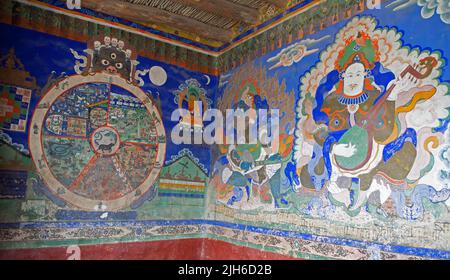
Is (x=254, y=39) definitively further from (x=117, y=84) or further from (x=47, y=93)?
(x=47, y=93)

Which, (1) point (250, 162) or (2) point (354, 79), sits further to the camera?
(1) point (250, 162)

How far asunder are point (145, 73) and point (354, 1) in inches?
115

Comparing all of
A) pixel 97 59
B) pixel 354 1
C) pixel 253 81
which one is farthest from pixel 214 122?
pixel 354 1

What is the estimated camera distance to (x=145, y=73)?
5.10 m

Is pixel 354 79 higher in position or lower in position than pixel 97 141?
higher

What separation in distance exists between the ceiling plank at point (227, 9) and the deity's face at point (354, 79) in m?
1.75

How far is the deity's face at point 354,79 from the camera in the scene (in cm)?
352

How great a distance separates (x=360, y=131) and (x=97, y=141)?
321cm

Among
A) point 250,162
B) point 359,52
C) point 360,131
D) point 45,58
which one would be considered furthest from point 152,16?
point 360,131

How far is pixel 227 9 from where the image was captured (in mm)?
4676

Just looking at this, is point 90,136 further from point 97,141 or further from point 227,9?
point 227,9

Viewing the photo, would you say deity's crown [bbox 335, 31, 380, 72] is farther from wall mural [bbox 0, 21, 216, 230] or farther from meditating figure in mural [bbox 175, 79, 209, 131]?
Answer: wall mural [bbox 0, 21, 216, 230]

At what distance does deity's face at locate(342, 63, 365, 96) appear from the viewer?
3518 millimetres

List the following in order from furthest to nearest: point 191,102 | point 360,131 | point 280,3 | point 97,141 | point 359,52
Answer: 1. point 191,102
2. point 97,141
3. point 280,3
4. point 359,52
5. point 360,131
